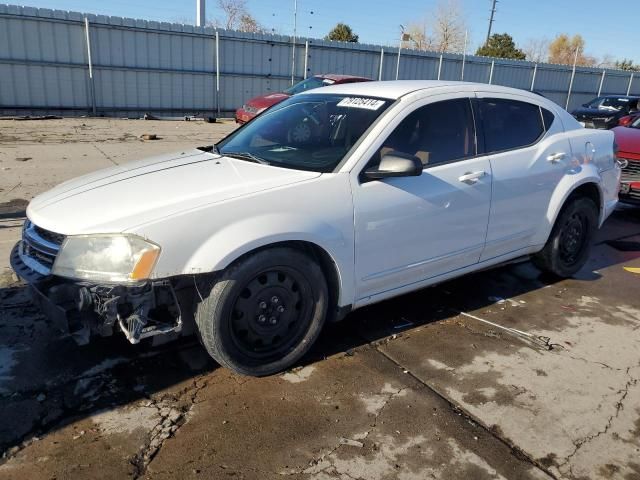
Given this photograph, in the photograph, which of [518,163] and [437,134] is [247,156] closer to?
[437,134]

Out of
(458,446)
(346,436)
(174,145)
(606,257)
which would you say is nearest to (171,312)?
(346,436)

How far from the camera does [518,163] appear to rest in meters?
4.32

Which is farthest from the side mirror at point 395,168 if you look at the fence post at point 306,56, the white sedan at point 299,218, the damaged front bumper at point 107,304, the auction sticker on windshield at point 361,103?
the fence post at point 306,56

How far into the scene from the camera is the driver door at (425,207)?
11.4ft

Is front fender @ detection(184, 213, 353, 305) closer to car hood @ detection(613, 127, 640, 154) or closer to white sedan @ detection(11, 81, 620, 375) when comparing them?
white sedan @ detection(11, 81, 620, 375)

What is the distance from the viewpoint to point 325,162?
3.51m

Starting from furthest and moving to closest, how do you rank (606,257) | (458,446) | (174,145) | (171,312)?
(174,145) < (606,257) < (171,312) < (458,446)

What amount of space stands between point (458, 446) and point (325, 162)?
183 centimetres

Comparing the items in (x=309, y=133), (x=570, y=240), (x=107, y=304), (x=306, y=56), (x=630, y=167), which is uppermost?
(x=306, y=56)

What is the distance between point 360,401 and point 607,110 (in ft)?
56.9

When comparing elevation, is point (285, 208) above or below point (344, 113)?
below

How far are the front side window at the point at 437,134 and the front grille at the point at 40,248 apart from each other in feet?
6.61

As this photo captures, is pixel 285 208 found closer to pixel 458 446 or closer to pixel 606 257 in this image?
pixel 458 446

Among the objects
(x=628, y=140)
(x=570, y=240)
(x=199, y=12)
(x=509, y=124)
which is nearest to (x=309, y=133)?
(x=509, y=124)
